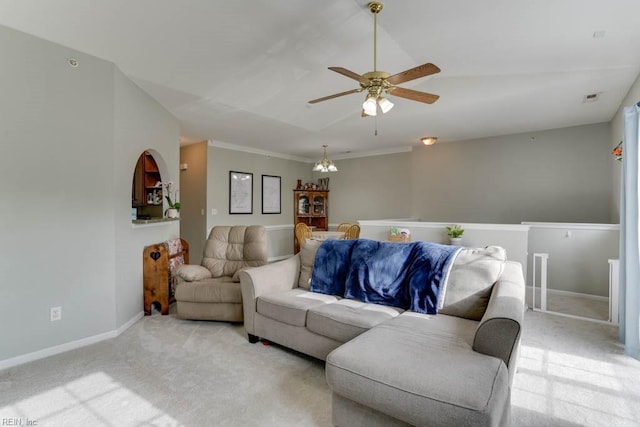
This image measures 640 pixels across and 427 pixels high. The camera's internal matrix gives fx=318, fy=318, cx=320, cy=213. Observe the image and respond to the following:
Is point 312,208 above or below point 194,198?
below

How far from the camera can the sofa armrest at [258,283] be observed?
2840mm

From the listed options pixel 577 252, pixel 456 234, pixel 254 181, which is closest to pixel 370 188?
pixel 254 181

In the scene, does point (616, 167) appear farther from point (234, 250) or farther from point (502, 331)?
point (234, 250)

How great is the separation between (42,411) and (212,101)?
330 centimetres

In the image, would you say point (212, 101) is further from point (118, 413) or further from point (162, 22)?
point (118, 413)

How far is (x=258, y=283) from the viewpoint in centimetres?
286

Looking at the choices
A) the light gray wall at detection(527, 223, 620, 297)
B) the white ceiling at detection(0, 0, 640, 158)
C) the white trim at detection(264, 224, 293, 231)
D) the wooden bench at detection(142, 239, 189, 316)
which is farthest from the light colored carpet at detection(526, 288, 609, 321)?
the white trim at detection(264, 224, 293, 231)

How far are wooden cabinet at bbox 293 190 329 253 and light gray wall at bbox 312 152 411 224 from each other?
160 mm

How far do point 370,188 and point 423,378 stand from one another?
20.0ft

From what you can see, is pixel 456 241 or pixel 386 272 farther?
pixel 456 241

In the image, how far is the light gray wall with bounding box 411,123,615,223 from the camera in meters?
4.88

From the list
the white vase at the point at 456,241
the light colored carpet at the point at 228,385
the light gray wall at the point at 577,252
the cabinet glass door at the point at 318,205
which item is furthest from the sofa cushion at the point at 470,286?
the cabinet glass door at the point at 318,205

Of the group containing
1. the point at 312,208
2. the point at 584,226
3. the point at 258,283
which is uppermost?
the point at 312,208

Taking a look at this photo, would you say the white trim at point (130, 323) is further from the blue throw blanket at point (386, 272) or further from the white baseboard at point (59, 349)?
the blue throw blanket at point (386, 272)
